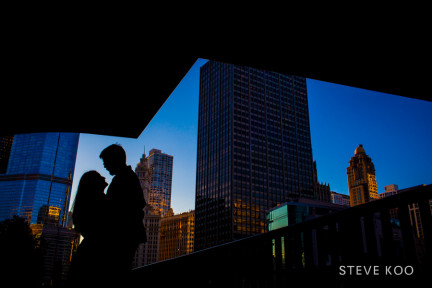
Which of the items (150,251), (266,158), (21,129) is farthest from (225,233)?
(21,129)

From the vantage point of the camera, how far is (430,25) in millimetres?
4402

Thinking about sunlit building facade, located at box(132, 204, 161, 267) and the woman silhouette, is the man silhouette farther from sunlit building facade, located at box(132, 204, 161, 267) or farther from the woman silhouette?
sunlit building facade, located at box(132, 204, 161, 267)

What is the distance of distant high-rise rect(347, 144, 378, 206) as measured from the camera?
152875 millimetres

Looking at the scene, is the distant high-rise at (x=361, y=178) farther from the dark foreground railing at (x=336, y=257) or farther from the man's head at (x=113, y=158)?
the man's head at (x=113, y=158)

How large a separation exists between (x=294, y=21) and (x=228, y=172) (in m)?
98.3

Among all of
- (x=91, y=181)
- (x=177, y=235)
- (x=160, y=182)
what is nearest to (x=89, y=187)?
(x=91, y=181)

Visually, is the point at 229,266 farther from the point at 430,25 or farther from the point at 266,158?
the point at 266,158

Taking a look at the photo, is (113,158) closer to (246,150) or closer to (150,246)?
(246,150)

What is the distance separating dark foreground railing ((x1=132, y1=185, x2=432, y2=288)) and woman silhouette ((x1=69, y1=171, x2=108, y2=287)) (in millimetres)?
1594

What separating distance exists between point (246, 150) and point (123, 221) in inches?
4112

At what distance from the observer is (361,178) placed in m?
157

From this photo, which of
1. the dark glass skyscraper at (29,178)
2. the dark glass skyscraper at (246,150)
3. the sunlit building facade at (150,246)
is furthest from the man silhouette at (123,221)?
the sunlit building facade at (150,246)

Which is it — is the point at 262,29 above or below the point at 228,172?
below

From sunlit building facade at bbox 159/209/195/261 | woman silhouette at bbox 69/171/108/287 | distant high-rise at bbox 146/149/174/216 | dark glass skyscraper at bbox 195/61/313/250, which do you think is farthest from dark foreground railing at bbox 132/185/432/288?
distant high-rise at bbox 146/149/174/216
